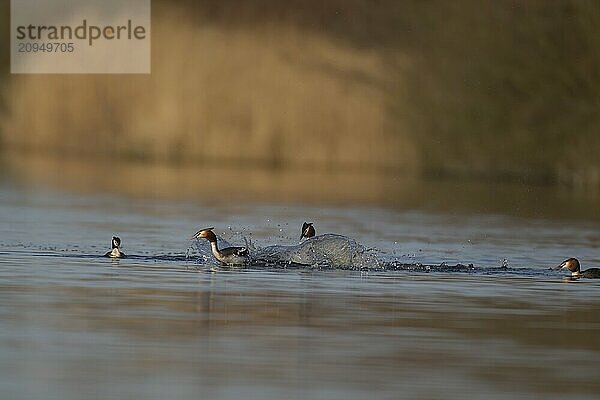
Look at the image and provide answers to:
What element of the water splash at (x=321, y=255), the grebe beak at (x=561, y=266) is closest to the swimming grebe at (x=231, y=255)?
the water splash at (x=321, y=255)

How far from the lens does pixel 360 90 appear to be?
100 feet

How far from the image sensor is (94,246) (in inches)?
622

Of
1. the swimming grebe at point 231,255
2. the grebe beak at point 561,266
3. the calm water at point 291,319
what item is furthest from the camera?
the swimming grebe at point 231,255

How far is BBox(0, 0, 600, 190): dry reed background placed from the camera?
30.0 meters

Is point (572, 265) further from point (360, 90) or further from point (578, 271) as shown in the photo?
point (360, 90)

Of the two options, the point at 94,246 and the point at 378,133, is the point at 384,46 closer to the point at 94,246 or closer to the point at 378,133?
the point at 378,133

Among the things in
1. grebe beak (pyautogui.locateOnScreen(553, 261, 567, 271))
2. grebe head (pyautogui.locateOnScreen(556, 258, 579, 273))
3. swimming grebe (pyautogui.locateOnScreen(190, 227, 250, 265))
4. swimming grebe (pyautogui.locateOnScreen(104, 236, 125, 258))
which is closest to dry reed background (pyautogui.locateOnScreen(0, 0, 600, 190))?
grebe beak (pyautogui.locateOnScreen(553, 261, 567, 271))

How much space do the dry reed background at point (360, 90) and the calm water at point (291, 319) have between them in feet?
38.7

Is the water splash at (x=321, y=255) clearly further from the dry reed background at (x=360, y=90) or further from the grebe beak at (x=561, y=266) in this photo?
the dry reed background at (x=360, y=90)

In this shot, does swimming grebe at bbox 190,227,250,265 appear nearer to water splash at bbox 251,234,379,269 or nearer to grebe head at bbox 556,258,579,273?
water splash at bbox 251,234,379,269

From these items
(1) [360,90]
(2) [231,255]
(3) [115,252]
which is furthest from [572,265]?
(1) [360,90]

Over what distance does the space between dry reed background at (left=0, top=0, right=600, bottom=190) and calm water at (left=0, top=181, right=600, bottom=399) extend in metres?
11.8

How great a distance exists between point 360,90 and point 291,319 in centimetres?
2017

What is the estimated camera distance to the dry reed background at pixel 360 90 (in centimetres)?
3002
